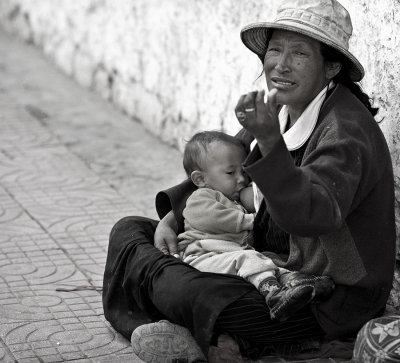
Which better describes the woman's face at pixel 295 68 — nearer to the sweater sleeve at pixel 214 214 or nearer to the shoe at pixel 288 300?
the sweater sleeve at pixel 214 214

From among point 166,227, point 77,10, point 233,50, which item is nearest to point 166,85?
point 233,50

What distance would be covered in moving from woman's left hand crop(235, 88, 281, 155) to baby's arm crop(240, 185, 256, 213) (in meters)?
0.90

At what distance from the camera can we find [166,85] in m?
6.77

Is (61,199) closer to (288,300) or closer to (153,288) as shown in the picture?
(153,288)

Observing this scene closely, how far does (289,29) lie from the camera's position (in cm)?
352

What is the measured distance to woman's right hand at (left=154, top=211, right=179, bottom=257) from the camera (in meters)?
4.07

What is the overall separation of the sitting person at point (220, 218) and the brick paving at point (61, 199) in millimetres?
406

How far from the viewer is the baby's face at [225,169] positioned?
398cm

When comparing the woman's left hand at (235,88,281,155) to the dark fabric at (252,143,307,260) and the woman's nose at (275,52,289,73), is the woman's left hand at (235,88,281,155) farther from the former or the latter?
the dark fabric at (252,143,307,260)

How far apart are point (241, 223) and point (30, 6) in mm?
6102

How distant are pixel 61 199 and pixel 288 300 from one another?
2605mm

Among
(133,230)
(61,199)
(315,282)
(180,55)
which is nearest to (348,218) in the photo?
(315,282)

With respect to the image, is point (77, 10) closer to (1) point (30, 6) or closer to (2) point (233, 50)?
(1) point (30, 6)

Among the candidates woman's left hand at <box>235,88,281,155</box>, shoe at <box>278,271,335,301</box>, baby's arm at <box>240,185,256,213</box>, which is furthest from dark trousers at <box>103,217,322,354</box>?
woman's left hand at <box>235,88,281,155</box>
